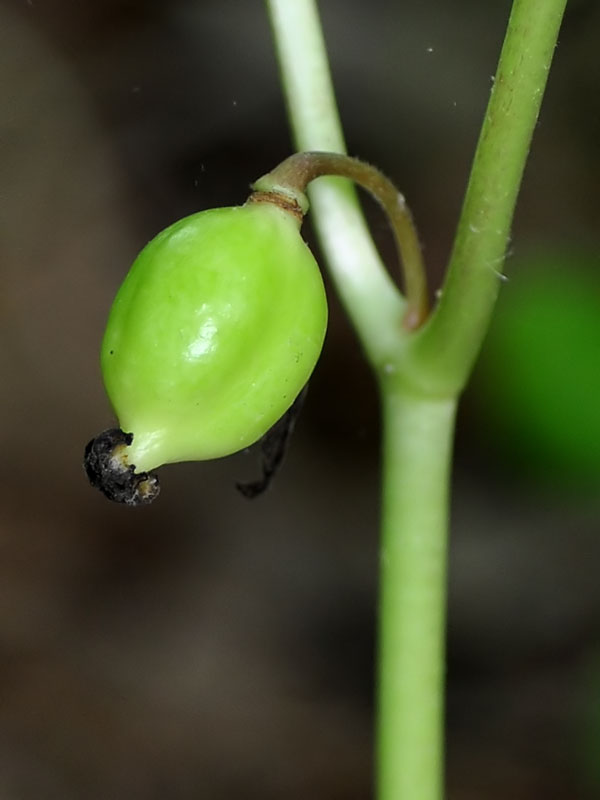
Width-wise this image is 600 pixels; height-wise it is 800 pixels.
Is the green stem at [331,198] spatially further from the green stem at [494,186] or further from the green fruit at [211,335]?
the green fruit at [211,335]

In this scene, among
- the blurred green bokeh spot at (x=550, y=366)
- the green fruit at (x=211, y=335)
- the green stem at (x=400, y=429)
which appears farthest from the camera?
the blurred green bokeh spot at (x=550, y=366)

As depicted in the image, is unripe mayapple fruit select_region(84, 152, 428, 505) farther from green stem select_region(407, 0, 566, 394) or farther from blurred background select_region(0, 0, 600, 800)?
blurred background select_region(0, 0, 600, 800)

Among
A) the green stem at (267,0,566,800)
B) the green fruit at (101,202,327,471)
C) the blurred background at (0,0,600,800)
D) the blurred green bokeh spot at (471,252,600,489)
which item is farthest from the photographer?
the blurred background at (0,0,600,800)

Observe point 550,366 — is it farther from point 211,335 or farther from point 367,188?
point 211,335

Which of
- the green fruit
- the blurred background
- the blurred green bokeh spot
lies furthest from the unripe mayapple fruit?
the blurred background

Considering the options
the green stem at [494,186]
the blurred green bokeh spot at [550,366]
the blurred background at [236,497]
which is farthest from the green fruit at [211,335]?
the blurred background at [236,497]

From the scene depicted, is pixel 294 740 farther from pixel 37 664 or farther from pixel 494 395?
pixel 494 395

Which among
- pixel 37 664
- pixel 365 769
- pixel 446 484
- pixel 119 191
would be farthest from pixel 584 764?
pixel 119 191
